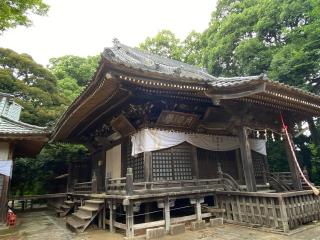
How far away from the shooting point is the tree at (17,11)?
8602mm

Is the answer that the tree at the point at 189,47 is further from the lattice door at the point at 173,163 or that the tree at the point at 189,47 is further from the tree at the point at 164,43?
the lattice door at the point at 173,163

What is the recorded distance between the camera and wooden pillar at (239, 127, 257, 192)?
8.48m

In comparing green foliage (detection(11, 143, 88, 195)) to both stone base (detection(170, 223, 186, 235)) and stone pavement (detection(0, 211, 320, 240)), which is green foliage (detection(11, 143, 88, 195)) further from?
stone base (detection(170, 223, 186, 235))

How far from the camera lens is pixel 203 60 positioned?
24.9 m

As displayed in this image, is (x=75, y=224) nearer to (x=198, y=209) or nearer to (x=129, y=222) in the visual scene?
(x=129, y=222)

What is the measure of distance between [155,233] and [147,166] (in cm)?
255

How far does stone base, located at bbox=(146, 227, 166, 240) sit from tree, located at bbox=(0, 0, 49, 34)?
8856mm

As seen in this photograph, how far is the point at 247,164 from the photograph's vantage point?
872cm

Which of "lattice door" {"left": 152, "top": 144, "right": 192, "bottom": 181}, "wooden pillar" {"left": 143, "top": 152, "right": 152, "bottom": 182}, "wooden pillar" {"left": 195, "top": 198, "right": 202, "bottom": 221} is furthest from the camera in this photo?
"lattice door" {"left": 152, "top": 144, "right": 192, "bottom": 181}

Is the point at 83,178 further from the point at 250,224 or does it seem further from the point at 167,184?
the point at 250,224

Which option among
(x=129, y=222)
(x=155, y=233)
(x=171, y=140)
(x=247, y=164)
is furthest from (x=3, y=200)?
(x=247, y=164)

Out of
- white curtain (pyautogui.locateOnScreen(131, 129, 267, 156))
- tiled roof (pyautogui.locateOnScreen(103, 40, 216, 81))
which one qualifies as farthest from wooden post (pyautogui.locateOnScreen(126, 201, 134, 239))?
tiled roof (pyautogui.locateOnScreen(103, 40, 216, 81))

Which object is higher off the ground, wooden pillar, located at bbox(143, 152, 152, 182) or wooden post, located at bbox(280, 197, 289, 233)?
wooden pillar, located at bbox(143, 152, 152, 182)

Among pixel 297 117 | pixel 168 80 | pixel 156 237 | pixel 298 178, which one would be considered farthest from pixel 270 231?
pixel 297 117
